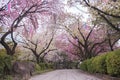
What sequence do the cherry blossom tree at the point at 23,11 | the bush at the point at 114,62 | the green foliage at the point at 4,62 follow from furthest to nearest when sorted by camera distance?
the cherry blossom tree at the point at 23,11 < the bush at the point at 114,62 < the green foliage at the point at 4,62

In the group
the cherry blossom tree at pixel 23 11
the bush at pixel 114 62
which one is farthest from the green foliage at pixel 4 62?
the bush at pixel 114 62

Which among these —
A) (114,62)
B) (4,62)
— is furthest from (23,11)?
(114,62)

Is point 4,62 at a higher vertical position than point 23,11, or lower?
lower

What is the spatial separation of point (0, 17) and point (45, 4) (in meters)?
3.69

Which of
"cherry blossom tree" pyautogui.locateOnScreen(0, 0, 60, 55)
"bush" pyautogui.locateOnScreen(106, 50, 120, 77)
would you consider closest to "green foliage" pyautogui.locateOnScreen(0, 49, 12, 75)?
"cherry blossom tree" pyautogui.locateOnScreen(0, 0, 60, 55)

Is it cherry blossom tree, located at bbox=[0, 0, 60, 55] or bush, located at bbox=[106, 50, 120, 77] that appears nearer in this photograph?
bush, located at bbox=[106, 50, 120, 77]

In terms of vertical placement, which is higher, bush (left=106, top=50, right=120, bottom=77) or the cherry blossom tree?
the cherry blossom tree

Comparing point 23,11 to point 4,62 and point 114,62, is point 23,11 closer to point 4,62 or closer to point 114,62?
point 4,62

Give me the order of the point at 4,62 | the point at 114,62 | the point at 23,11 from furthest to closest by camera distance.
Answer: the point at 23,11
the point at 114,62
the point at 4,62

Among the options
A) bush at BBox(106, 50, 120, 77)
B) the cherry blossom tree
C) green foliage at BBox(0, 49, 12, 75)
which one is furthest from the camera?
the cherry blossom tree

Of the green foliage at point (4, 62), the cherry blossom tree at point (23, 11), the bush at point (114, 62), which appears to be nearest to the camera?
the green foliage at point (4, 62)

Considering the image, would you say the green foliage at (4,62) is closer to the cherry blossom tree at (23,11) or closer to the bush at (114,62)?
the cherry blossom tree at (23,11)

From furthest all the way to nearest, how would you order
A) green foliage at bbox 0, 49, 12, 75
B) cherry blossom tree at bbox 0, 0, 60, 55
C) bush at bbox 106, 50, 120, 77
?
1. cherry blossom tree at bbox 0, 0, 60, 55
2. bush at bbox 106, 50, 120, 77
3. green foliage at bbox 0, 49, 12, 75

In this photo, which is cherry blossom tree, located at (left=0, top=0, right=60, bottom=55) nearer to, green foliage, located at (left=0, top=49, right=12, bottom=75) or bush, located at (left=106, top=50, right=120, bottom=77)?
green foliage, located at (left=0, top=49, right=12, bottom=75)
